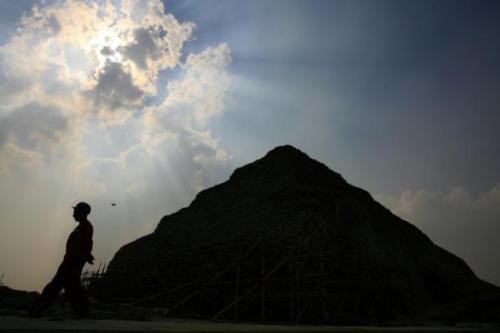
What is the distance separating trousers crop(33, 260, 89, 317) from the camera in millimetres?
5027

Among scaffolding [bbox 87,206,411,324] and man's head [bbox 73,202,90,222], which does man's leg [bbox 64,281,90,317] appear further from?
scaffolding [bbox 87,206,411,324]

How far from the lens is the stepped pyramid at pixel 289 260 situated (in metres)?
13.2

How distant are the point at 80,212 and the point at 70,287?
3.34 ft

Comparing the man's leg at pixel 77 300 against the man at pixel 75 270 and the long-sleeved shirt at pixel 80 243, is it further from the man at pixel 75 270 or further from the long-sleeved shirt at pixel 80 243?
the long-sleeved shirt at pixel 80 243

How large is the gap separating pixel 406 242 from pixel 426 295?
A: 15.5 ft

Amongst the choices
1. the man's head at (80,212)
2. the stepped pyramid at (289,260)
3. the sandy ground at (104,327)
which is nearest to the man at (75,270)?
the man's head at (80,212)

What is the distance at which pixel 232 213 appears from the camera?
24.4 meters

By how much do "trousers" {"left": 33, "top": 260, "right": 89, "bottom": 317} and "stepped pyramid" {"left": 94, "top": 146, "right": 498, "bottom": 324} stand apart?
5.63 meters

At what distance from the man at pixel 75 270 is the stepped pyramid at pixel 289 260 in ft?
18.5

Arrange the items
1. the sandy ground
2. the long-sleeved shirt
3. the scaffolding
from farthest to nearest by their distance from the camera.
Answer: the scaffolding < the long-sleeved shirt < the sandy ground

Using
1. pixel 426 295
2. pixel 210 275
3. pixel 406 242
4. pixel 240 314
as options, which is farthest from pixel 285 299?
pixel 406 242

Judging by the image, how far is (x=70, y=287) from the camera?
511 cm

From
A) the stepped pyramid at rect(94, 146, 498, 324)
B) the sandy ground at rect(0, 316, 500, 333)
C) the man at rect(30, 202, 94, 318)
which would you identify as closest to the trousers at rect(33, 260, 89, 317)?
the man at rect(30, 202, 94, 318)

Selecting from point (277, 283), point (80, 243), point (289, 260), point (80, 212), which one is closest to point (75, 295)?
point (80, 243)
